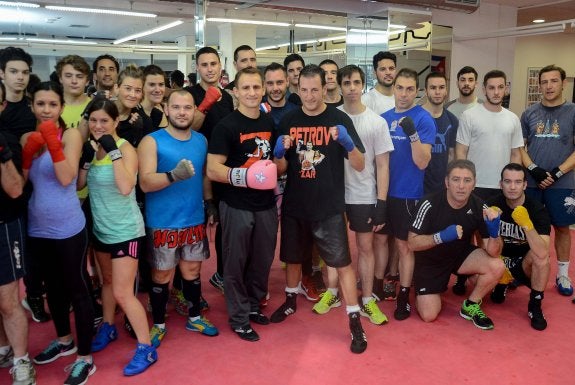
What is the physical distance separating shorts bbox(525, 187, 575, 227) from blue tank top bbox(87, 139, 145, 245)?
10.1 ft

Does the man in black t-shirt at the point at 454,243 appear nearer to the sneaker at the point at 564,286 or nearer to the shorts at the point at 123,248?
the sneaker at the point at 564,286

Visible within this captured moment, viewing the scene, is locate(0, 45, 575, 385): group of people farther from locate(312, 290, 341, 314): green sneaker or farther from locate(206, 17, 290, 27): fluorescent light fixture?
locate(206, 17, 290, 27): fluorescent light fixture

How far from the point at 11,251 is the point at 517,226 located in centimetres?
309

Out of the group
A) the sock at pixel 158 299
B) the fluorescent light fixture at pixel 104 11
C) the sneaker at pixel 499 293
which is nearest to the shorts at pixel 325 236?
the sock at pixel 158 299

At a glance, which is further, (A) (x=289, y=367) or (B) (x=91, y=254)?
(B) (x=91, y=254)

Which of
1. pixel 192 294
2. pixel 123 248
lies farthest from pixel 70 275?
pixel 192 294

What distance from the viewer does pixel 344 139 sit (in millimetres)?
2562

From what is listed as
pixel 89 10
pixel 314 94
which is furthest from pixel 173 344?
pixel 89 10

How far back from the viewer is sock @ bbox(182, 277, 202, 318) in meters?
2.84

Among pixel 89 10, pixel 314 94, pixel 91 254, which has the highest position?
pixel 89 10

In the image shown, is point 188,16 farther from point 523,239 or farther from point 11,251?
point 523,239

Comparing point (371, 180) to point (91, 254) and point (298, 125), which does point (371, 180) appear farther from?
point (91, 254)

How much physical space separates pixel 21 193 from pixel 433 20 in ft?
22.5

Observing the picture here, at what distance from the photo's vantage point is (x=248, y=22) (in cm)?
714
